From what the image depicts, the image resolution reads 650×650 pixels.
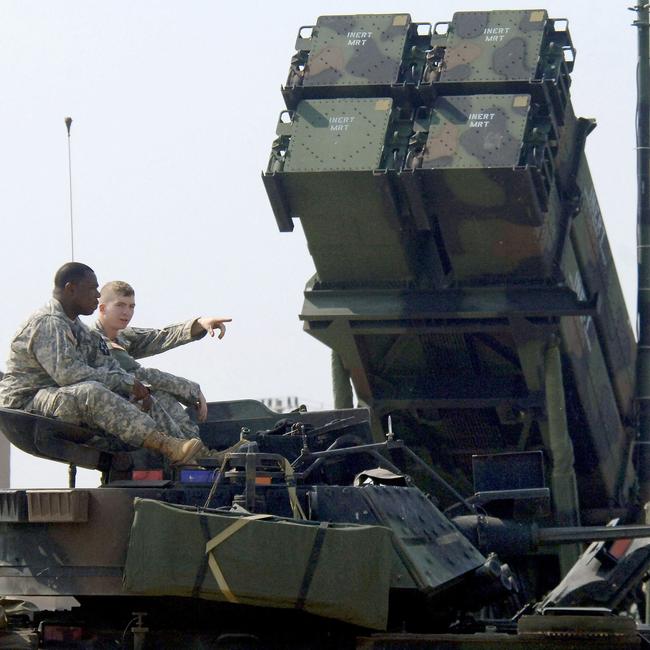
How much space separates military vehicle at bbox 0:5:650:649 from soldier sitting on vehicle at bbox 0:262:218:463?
0.44 ft

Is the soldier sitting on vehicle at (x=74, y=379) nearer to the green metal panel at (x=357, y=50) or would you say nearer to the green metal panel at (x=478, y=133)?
the green metal panel at (x=478, y=133)

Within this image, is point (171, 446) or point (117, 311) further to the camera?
point (117, 311)

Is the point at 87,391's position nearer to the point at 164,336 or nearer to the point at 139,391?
the point at 139,391

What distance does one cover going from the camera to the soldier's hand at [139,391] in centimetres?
863

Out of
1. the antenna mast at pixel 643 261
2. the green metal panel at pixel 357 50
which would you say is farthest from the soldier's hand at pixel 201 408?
the antenna mast at pixel 643 261

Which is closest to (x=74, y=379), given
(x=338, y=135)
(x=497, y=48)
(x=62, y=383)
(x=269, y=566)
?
(x=62, y=383)

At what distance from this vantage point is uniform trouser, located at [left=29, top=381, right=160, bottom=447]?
328 inches

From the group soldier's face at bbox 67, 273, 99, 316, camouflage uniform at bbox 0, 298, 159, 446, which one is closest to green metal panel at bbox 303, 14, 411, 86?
soldier's face at bbox 67, 273, 99, 316

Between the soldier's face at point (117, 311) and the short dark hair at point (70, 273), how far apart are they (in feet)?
2.96

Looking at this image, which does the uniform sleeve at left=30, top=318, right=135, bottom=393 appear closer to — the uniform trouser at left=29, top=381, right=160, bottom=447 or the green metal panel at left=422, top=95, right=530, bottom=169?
the uniform trouser at left=29, top=381, right=160, bottom=447

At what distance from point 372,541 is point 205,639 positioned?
0.90 metres

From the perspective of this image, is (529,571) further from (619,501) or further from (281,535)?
(281,535)

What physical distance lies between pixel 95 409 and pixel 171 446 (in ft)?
1.37

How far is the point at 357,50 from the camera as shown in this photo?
1390cm
